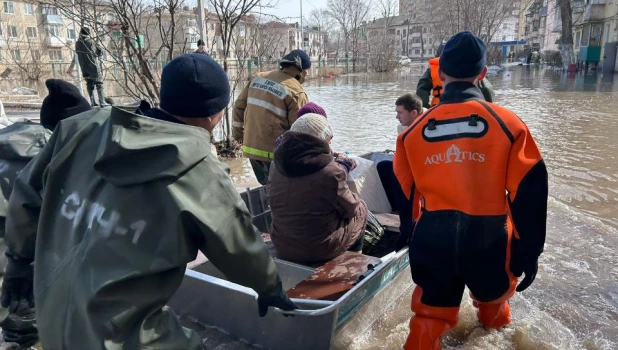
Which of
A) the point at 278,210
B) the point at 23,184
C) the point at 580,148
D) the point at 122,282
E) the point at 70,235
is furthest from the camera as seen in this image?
the point at 580,148

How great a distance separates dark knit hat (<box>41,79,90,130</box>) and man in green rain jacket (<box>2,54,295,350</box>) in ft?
5.50

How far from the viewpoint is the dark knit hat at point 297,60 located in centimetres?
489

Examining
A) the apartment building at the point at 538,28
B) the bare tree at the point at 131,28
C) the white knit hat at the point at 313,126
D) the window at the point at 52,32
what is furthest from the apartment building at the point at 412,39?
the white knit hat at the point at 313,126

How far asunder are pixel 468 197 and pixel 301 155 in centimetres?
108

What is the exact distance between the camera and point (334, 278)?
2.99m

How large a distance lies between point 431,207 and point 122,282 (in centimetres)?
172

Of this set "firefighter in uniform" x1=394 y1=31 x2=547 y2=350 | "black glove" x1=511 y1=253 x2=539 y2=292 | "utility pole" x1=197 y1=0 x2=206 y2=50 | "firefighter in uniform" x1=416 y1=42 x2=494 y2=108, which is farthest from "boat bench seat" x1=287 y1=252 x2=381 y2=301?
"utility pole" x1=197 y1=0 x2=206 y2=50

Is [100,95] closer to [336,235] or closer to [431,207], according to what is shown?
[336,235]

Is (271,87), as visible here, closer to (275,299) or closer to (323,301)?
(323,301)

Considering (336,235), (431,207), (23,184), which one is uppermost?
(23,184)

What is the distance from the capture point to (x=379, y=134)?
11344mm

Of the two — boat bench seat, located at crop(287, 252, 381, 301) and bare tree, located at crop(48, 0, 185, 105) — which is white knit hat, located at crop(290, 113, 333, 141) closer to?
boat bench seat, located at crop(287, 252, 381, 301)

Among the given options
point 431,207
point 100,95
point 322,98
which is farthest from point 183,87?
point 322,98

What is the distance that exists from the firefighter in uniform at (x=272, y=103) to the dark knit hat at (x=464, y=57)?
2406 mm
